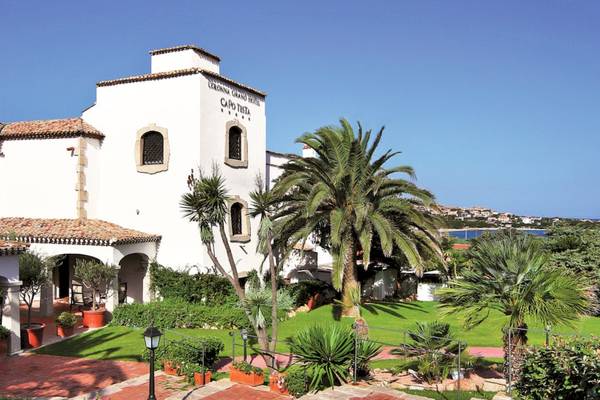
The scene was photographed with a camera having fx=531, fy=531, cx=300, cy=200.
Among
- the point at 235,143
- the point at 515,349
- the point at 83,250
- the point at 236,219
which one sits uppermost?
the point at 235,143

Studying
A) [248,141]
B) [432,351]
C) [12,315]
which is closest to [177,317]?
[12,315]

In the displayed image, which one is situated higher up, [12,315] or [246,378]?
[12,315]

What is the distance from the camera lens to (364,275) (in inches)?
1057

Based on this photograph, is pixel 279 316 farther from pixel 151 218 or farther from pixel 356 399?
pixel 356 399

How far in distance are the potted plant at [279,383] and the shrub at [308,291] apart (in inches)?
426

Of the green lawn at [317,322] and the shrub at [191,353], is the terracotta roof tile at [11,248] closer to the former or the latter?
the green lawn at [317,322]

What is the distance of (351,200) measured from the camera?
21.5m

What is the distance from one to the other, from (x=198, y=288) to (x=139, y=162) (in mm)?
6351

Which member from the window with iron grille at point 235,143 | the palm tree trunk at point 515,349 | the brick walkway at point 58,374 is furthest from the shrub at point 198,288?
the palm tree trunk at point 515,349

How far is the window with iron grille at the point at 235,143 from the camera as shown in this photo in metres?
24.8

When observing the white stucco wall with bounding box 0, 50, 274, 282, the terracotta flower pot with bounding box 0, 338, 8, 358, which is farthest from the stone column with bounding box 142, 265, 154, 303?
the terracotta flower pot with bounding box 0, 338, 8, 358

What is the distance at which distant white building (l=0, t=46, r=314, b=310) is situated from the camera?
22.9 meters

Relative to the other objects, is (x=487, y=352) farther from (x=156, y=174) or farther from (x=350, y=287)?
(x=156, y=174)

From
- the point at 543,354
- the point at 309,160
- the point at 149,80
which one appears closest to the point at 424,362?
the point at 543,354
